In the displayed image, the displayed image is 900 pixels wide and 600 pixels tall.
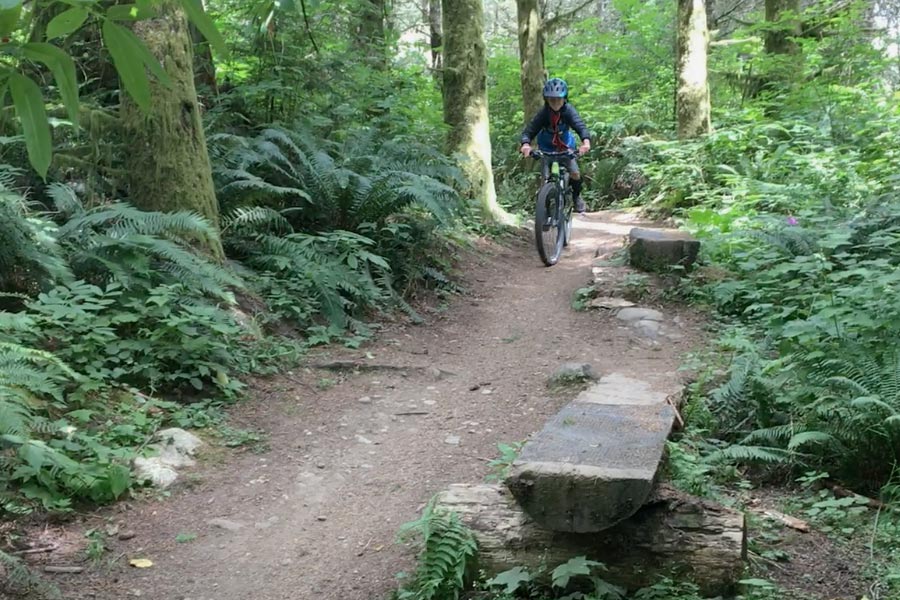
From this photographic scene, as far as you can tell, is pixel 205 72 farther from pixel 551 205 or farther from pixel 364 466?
pixel 364 466

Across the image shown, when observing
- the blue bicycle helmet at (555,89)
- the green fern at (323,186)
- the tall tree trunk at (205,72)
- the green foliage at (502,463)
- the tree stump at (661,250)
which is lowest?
the green foliage at (502,463)

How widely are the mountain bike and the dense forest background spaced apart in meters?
1.20

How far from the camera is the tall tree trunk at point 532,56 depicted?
50.5 feet

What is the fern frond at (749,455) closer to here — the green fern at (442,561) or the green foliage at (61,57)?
the green fern at (442,561)

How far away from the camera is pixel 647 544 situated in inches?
118

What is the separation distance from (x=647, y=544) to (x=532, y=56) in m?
13.8

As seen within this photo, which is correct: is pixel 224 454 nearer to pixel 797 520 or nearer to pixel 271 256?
pixel 271 256

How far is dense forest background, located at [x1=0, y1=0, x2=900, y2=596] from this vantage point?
384 centimetres

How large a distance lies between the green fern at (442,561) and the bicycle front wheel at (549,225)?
6.36m

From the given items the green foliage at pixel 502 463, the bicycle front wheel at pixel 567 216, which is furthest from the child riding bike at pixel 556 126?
the green foliage at pixel 502 463

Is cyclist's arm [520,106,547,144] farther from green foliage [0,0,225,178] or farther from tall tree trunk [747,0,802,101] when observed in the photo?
green foliage [0,0,225,178]

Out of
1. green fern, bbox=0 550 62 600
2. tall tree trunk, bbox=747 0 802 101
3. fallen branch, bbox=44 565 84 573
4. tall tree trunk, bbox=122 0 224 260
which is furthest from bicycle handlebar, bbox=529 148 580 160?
green fern, bbox=0 550 62 600

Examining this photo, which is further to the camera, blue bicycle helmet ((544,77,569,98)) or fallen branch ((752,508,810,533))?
blue bicycle helmet ((544,77,569,98))

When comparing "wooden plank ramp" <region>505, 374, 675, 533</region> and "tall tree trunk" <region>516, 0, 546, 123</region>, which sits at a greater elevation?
"tall tree trunk" <region>516, 0, 546, 123</region>
